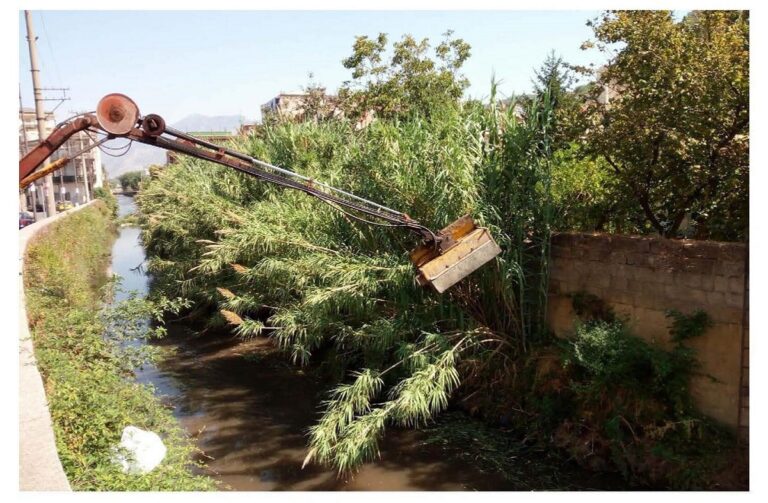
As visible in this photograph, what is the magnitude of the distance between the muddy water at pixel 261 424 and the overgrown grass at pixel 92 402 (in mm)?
744

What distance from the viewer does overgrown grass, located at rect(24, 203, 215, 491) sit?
19.5 feet

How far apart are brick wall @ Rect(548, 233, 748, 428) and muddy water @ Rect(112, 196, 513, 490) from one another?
2294mm

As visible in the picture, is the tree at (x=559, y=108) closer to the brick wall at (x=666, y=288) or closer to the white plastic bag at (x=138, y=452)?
the brick wall at (x=666, y=288)

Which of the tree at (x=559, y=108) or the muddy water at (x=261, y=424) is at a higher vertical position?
the tree at (x=559, y=108)

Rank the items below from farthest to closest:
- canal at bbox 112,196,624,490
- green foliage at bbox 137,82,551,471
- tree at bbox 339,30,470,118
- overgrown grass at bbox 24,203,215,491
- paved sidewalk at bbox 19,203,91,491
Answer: tree at bbox 339,30,470,118 < green foliage at bbox 137,82,551,471 < canal at bbox 112,196,624,490 < overgrown grass at bbox 24,203,215,491 < paved sidewalk at bbox 19,203,91,491

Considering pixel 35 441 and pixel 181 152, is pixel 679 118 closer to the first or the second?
pixel 181 152

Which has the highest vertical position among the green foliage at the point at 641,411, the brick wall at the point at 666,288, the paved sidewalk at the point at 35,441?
the brick wall at the point at 666,288

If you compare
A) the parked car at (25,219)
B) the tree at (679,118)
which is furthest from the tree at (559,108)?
the parked car at (25,219)

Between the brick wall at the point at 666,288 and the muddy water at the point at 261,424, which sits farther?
the muddy water at the point at 261,424

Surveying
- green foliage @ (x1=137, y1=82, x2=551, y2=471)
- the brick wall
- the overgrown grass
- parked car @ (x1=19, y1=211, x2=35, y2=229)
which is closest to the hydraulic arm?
green foliage @ (x1=137, y1=82, x2=551, y2=471)

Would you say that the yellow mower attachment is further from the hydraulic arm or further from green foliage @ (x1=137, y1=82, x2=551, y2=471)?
green foliage @ (x1=137, y1=82, x2=551, y2=471)

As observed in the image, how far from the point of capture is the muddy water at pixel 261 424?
7.66 m

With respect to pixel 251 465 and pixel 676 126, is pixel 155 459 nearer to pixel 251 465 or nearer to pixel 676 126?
pixel 251 465

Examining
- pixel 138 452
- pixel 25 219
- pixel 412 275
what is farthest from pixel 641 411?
pixel 25 219
